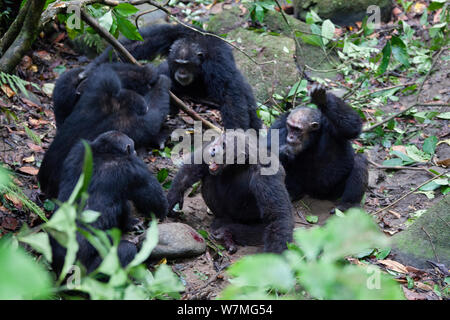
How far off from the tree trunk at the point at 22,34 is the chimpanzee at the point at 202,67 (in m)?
2.51

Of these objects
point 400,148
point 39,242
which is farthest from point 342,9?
point 39,242

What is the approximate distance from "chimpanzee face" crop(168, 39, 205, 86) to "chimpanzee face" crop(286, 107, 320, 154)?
2440 millimetres

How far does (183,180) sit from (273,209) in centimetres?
126

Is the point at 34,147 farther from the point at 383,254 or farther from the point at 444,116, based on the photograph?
the point at 444,116

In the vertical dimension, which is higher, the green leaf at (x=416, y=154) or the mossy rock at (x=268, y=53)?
the mossy rock at (x=268, y=53)

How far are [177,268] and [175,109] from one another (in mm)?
4371

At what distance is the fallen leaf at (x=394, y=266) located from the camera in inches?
212

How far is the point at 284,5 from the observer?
1266 cm

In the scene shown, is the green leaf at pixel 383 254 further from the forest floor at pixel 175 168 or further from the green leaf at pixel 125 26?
the green leaf at pixel 125 26

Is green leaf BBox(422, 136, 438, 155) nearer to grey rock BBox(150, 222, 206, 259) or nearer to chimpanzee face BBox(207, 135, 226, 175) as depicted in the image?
chimpanzee face BBox(207, 135, 226, 175)

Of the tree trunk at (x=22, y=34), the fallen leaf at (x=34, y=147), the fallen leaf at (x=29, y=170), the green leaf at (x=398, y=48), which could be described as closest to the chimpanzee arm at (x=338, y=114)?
the green leaf at (x=398, y=48)

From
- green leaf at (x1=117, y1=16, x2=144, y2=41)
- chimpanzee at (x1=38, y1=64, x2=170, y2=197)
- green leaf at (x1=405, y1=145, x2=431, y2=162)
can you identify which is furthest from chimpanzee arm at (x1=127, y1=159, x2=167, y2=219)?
green leaf at (x1=405, y1=145, x2=431, y2=162)

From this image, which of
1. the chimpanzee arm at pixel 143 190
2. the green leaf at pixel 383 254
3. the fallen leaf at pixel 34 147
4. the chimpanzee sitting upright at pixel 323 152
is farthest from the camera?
the fallen leaf at pixel 34 147
